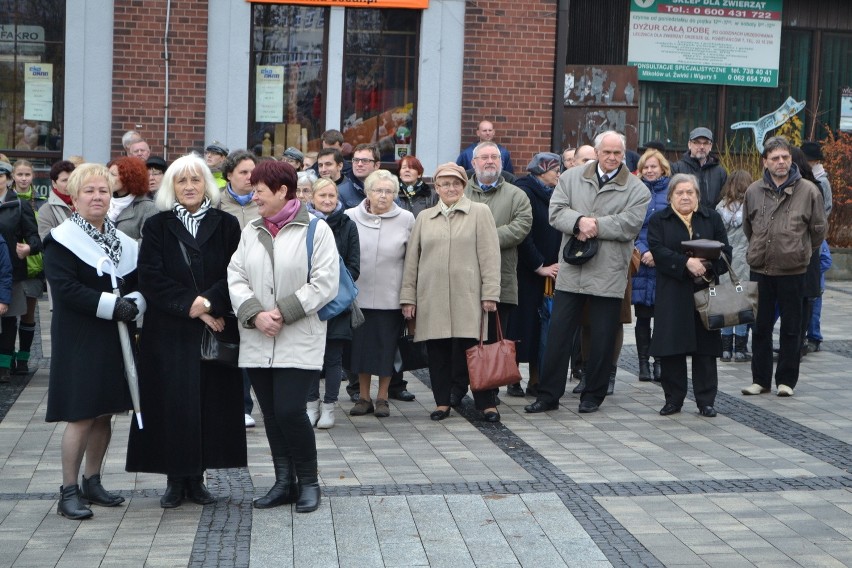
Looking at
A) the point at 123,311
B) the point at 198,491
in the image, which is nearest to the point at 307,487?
the point at 198,491

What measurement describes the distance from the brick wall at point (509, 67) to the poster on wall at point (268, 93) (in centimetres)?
227

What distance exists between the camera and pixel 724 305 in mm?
9367

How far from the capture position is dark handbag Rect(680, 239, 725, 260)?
9.34 m

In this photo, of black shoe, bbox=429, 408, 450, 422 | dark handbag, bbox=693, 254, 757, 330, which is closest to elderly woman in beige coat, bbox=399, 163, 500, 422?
black shoe, bbox=429, 408, 450, 422

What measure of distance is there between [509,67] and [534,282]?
6.68 meters

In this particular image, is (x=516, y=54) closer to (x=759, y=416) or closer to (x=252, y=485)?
(x=759, y=416)

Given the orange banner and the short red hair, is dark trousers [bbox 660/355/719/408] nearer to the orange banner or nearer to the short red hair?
the short red hair

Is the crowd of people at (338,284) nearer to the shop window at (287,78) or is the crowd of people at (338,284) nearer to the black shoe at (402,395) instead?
the black shoe at (402,395)

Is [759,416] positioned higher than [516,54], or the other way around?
[516,54]

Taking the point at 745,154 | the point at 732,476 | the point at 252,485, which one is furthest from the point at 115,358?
the point at 745,154

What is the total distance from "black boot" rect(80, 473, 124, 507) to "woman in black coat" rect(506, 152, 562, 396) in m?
4.04

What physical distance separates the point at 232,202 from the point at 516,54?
795 cm

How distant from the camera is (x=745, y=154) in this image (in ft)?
65.0

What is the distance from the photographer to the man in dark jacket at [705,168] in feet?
42.7
